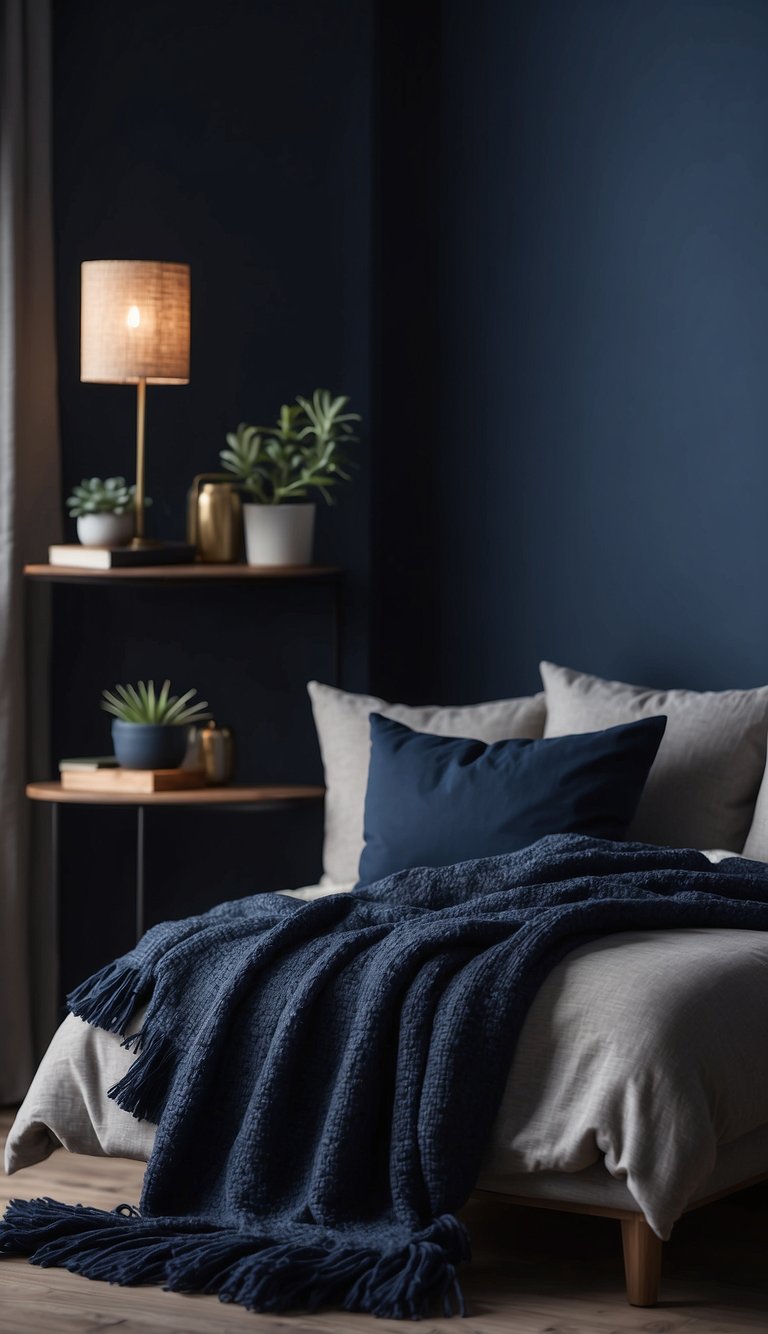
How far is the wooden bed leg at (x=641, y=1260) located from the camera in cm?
283

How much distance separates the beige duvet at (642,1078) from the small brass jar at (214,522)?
1.65 meters

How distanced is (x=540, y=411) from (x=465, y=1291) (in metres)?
2.30

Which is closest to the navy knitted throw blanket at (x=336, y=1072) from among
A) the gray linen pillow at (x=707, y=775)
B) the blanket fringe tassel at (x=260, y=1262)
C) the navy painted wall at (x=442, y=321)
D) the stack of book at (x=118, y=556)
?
the blanket fringe tassel at (x=260, y=1262)

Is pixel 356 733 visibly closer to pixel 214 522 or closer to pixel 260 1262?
pixel 214 522

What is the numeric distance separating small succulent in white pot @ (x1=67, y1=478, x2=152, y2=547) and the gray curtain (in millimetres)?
213

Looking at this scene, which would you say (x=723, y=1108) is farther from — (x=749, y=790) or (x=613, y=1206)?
(x=749, y=790)

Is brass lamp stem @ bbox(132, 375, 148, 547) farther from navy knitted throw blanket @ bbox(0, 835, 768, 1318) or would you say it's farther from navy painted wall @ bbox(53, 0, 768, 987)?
navy knitted throw blanket @ bbox(0, 835, 768, 1318)

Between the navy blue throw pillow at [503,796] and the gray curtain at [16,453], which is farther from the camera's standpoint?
the gray curtain at [16,453]

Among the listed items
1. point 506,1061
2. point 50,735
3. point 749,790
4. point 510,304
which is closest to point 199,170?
point 510,304

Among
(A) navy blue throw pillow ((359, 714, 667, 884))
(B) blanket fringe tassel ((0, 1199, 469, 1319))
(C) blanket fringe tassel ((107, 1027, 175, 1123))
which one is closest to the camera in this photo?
(B) blanket fringe tassel ((0, 1199, 469, 1319))

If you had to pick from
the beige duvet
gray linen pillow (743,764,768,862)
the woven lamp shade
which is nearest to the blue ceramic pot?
the woven lamp shade

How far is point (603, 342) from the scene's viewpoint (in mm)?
4430

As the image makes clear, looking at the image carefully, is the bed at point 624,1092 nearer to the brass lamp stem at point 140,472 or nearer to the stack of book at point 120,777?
the stack of book at point 120,777

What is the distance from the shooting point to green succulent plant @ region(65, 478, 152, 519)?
4297 mm
